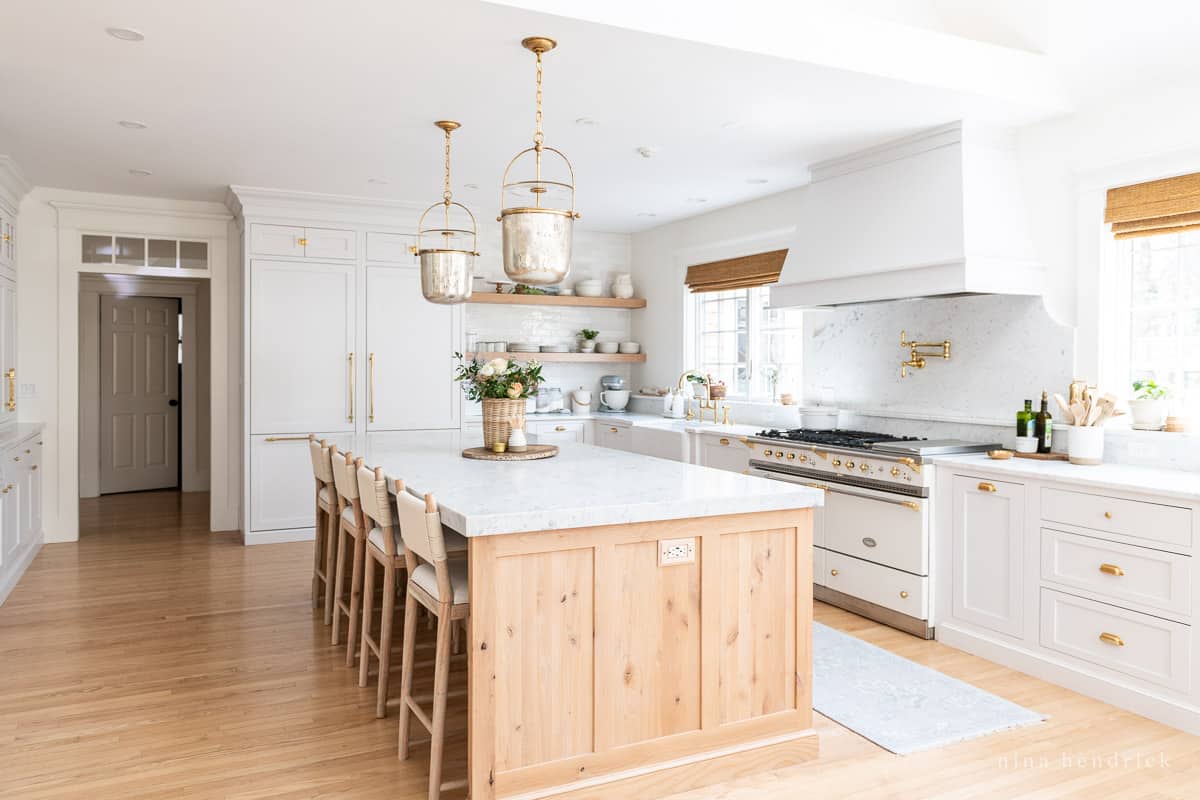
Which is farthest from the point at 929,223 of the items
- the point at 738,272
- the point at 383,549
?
the point at 383,549

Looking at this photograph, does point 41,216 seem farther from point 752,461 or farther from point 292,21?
point 752,461

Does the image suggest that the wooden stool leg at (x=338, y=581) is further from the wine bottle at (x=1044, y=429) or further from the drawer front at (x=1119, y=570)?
the wine bottle at (x=1044, y=429)

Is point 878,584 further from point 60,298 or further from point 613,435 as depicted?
point 60,298

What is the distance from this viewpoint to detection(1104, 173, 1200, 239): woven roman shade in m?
3.66

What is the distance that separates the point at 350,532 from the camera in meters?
3.83

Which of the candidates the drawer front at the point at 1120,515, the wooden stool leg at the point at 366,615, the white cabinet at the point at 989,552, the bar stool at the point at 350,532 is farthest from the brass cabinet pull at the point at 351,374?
the drawer front at the point at 1120,515

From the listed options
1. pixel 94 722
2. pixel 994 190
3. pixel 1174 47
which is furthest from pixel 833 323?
pixel 94 722

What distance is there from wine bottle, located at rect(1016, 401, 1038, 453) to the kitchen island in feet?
5.97

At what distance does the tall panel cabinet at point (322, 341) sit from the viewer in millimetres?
6266

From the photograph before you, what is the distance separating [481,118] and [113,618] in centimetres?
318

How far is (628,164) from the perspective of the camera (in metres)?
5.20

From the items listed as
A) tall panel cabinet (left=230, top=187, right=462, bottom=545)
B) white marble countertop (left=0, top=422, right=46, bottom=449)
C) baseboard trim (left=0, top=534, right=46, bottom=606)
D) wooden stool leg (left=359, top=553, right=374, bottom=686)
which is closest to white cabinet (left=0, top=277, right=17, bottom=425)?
white marble countertop (left=0, top=422, right=46, bottom=449)

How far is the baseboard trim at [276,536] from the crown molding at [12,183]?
8.90 ft

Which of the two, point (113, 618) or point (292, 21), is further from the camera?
point (113, 618)
